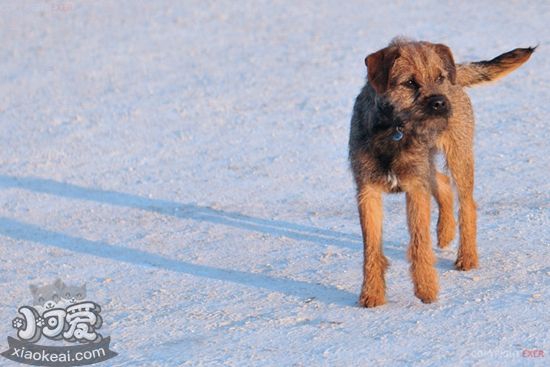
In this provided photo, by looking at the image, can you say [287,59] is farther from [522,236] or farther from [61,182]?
[522,236]

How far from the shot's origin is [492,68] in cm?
639

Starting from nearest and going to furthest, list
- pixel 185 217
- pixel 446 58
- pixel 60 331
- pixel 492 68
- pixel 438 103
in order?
1. pixel 438 103
2. pixel 60 331
3. pixel 446 58
4. pixel 492 68
5. pixel 185 217

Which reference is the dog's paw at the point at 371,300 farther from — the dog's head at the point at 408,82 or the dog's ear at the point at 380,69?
the dog's ear at the point at 380,69

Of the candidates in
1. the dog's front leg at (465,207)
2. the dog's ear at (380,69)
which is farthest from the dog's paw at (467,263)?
the dog's ear at (380,69)

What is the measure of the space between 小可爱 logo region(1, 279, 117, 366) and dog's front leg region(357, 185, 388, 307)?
4.50 ft

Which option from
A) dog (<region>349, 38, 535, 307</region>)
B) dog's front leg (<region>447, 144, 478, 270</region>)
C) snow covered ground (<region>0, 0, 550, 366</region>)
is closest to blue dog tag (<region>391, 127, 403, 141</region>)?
dog (<region>349, 38, 535, 307</region>)

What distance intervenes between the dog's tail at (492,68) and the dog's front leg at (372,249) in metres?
1.25

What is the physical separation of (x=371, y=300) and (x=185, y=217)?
233 cm

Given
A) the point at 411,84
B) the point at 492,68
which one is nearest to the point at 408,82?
the point at 411,84

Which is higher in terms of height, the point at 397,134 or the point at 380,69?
the point at 380,69

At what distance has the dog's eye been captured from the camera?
17.5 feet

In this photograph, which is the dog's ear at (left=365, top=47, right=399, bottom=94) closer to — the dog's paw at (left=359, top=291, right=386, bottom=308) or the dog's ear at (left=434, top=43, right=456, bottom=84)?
the dog's ear at (left=434, top=43, right=456, bottom=84)

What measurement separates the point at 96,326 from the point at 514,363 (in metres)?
2.18

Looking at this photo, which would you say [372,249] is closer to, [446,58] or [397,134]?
[397,134]
